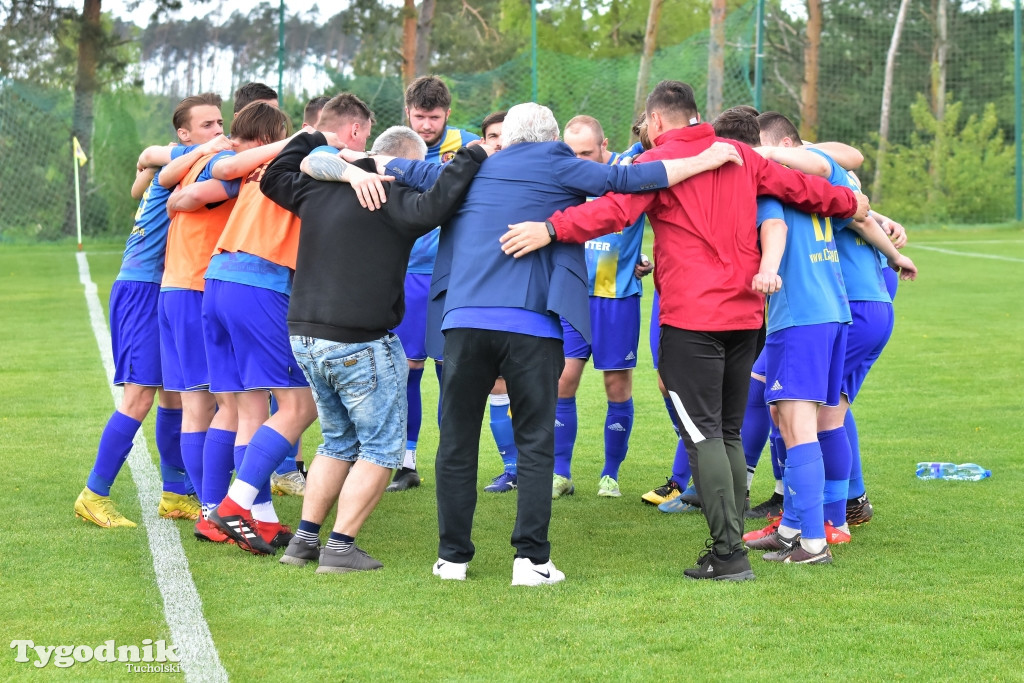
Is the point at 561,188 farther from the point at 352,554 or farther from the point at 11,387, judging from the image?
the point at 11,387

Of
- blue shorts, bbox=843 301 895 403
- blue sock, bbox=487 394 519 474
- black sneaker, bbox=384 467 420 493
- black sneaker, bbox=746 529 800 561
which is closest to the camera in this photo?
black sneaker, bbox=746 529 800 561

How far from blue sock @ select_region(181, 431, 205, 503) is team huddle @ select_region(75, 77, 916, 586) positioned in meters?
0.01

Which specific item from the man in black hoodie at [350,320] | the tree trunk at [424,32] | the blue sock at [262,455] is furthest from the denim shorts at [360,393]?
the tree trunk at [424,32]

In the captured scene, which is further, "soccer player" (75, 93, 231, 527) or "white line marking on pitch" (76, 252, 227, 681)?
"soccer player" (75, 93, 231, 527)

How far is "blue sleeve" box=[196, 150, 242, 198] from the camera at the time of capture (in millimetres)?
5512

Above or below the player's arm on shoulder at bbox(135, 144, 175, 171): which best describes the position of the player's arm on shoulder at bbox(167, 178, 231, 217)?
below

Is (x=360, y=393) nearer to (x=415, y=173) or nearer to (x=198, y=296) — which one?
(x=415, y=173)

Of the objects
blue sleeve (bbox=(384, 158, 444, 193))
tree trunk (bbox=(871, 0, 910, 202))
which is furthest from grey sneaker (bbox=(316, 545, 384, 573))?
tree trunk (bbox=(871, 0, 910, 202))

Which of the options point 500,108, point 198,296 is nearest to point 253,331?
point 198,296

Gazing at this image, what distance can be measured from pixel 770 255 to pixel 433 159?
314 centimetres

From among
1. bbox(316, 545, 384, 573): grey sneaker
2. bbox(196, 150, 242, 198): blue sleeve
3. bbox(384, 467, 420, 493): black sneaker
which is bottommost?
bbox(384, 467, 420, 493): black sneaker

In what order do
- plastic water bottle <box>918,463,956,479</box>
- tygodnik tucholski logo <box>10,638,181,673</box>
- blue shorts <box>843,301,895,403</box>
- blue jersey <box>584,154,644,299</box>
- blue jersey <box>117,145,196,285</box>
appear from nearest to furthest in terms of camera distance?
tygodnik tucholski logo <box>10,638,181,673</box> → blue shorts <box>843,301,895,403</box> → blue jersey <box>117,145,196,285</box> → blue jersey <box>584,154,644,299</box> → plastic water bottle <box>918,463,956,479</box>

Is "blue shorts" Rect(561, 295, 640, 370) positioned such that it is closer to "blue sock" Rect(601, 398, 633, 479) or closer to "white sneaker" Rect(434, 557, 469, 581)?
"blue sock" Rect(601, 398, 633, 479)

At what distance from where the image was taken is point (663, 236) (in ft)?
16.2
